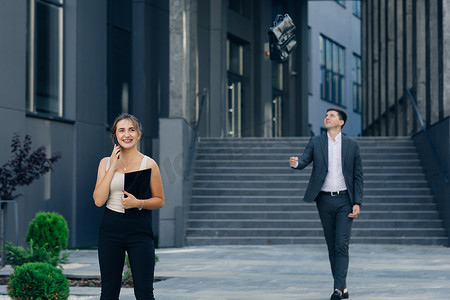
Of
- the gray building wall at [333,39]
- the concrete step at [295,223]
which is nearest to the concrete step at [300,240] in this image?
the concrete step at [295,223]

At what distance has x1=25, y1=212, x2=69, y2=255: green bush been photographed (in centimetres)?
1257

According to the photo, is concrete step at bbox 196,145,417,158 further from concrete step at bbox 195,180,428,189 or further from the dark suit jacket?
the dark suit jacket

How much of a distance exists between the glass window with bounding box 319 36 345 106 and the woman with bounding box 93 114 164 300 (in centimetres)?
4197

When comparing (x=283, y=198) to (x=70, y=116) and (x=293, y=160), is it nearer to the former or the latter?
(x=70, y=116)

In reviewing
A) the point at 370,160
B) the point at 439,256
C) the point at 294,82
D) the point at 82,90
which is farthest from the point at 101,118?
the point at 294,82

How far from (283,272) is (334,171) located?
3280 mm

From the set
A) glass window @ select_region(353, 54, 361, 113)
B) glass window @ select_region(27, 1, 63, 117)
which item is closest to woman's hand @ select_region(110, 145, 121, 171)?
glass window @ select_region(27, 1, 63, 117)

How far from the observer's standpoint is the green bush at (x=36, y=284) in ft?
24.5

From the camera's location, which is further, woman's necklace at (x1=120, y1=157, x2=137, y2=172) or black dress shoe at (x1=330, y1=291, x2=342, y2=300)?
black dress shoe at (x1=330, y1=291, x2=342, y2=300)

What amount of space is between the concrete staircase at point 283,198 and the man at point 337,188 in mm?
8127

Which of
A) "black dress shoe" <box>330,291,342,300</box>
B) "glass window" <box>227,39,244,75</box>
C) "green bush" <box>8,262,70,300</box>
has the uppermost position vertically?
"glass window" <box>227,39,244,75</box>

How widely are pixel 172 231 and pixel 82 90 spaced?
4148 millimetres

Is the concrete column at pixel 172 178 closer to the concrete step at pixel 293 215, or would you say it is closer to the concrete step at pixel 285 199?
the concrete step at pixel 293 215

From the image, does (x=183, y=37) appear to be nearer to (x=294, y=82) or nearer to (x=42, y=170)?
(x=42, y=170)
